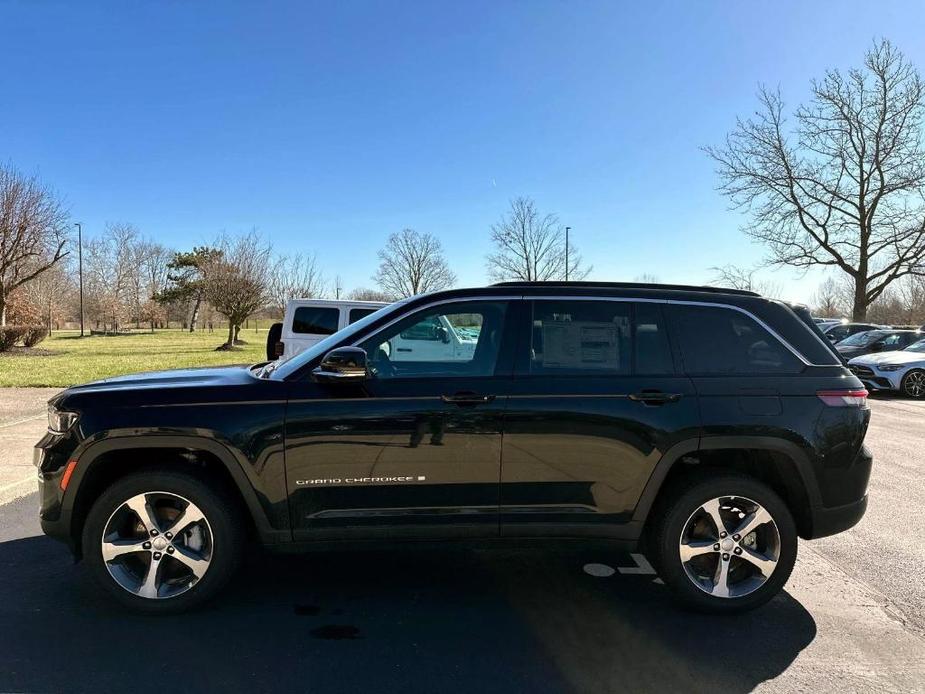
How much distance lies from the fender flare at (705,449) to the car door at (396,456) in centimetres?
85

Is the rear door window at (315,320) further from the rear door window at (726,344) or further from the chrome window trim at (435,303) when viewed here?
the rear door window at (726,344)

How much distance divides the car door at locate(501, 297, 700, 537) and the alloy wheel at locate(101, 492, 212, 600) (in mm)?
1700

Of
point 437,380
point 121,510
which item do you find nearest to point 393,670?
point 437,380

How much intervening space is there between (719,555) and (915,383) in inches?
517

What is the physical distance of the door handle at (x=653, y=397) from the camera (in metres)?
3.23

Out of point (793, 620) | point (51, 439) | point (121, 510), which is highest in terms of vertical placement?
point (51, 439)

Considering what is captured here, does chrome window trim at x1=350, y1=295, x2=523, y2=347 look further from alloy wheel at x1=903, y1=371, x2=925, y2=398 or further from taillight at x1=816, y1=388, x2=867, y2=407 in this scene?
alloy wheel at x1=903, y1=371, x2=925, y2=398

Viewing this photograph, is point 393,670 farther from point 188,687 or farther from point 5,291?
point 5,291

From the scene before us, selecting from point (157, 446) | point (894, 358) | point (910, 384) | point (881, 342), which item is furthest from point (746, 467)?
point (881, 342)

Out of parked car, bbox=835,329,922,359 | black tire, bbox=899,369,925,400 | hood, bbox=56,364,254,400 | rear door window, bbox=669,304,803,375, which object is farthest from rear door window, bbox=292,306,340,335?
parked car, bbox=835,329,922,359

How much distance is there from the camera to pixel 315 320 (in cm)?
1038

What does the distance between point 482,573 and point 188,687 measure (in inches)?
72.0

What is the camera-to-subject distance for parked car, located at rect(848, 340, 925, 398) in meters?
13.1

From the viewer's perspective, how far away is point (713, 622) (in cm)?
324
